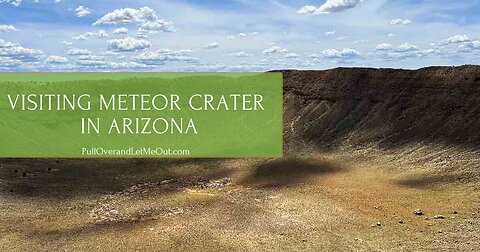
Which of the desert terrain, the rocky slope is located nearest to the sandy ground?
the desert terrain

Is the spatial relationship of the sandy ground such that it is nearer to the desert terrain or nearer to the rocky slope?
the desert terrain

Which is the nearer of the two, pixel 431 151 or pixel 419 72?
pixel 431 151

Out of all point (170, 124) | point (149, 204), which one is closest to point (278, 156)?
point (149, 204)

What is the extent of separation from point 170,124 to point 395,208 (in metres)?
37.8

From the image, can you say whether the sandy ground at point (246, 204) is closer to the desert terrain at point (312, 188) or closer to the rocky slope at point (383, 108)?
the desert terrain at point (312, 188)

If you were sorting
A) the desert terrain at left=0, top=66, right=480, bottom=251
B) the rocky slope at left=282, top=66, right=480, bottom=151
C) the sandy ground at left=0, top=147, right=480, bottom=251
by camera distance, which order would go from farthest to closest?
1. the rocky slope at left=282, top=66, right=480, bottom=151
2. the desert terrain at left=0, top=66, right=480, bottom=251
3. the sandy ground at left=0, top=147, right=480, bottom=251

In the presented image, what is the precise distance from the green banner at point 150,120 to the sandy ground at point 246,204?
6.55 m

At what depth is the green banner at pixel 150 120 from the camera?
49.3 metres

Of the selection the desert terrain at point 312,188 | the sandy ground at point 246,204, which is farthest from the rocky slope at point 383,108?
the sandy ground at point 246,204

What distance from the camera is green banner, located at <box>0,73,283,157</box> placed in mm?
49344

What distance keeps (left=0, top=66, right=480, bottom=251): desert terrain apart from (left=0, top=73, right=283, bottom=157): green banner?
445 centimetres

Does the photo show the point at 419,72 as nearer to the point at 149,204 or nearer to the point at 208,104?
the point at 208,104

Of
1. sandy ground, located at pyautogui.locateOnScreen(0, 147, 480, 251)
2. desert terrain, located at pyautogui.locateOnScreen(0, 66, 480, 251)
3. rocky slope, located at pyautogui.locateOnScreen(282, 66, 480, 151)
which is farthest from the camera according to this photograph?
rocky slope, located at pyautogui.locateOnScreen(282, 66, 480, 151)

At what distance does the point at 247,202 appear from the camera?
100 feet
